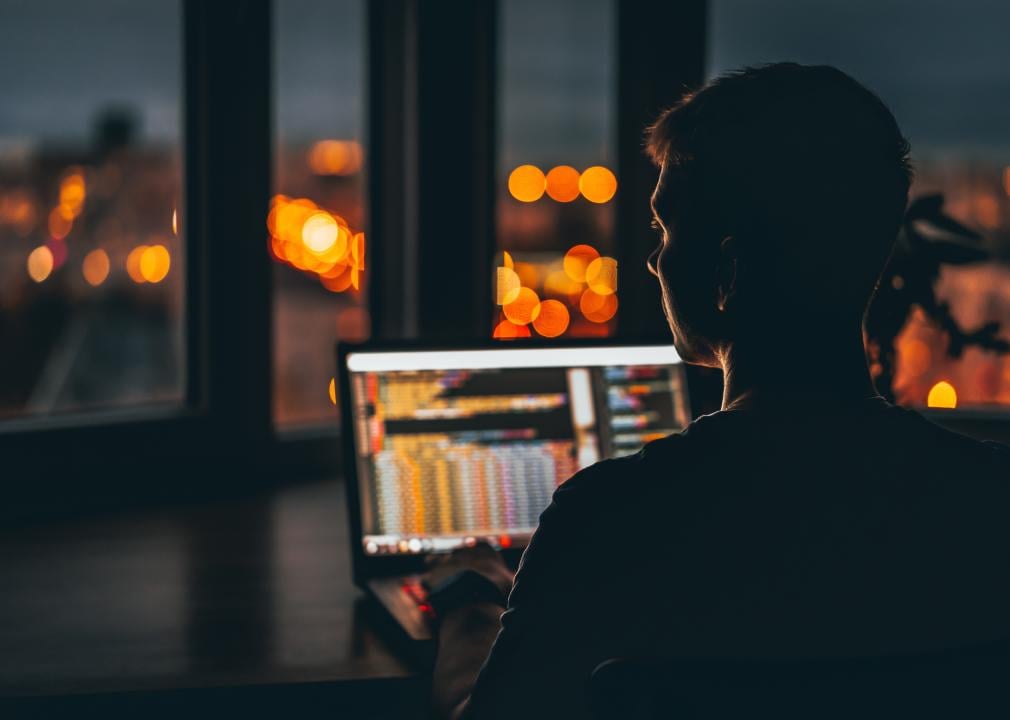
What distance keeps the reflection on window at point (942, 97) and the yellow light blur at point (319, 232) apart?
0.98m

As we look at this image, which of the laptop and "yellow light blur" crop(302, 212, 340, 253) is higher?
"yellow light blur" crop(302, 212, 340, 253)

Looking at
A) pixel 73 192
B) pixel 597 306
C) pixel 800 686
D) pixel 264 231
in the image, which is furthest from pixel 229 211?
pixel 800 686

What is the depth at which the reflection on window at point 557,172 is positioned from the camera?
2.64 meters

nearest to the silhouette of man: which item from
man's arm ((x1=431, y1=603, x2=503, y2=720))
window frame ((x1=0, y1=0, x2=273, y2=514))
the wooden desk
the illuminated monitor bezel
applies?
man's arm ((x1=431, y1=603, x2=503, y2=720))

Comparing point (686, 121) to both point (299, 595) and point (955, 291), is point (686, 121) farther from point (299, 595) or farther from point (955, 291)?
point (955, 291)

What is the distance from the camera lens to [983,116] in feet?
8.57

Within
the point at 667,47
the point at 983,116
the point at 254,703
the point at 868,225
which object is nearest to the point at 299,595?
the point at 254,703

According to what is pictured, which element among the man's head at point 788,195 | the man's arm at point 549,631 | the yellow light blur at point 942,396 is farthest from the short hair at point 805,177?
the yellow light blur at point 942,396

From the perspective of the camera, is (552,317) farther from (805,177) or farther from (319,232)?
(805,177)

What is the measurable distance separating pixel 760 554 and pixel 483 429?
96cm

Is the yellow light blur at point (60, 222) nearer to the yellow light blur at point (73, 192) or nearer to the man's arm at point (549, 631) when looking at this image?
the yellow light blur at point (73, 192)

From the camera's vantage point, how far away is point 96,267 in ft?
7.45

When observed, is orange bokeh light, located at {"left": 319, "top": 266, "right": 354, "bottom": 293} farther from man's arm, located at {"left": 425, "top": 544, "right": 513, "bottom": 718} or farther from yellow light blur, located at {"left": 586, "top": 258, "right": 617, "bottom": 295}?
man's arm, located at {"left": 425, "top": 544, "right": 513, "bottom": 718}

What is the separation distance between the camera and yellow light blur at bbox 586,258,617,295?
2693mm
